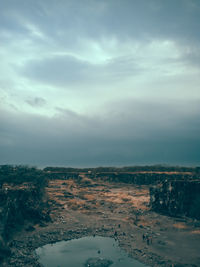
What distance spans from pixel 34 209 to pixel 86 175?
178 ft

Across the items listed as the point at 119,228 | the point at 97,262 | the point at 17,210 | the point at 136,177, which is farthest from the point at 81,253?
the point at 136,177

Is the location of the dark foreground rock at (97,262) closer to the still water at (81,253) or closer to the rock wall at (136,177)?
the still water at (81,253)

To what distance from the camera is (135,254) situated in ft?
145

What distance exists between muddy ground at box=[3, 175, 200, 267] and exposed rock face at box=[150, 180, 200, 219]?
8.25 feet

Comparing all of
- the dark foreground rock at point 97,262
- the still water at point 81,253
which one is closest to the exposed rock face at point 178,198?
the still water at point 81,253

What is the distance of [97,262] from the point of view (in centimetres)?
4184

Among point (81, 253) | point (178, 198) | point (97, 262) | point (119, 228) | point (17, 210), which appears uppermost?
point (178, 198)

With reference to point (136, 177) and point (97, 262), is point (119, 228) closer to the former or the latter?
point (97, 262)

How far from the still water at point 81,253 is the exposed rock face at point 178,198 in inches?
844

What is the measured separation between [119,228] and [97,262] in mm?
15800

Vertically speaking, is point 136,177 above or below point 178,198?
above

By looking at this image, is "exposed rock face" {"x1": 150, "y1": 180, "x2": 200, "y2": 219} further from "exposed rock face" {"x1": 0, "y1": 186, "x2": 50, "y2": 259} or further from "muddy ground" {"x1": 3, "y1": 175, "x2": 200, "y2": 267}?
"exposed rock face" {"x1": 0, "y1": 186, "x2": 50, "y2": 259}

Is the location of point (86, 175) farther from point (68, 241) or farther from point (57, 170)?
point (68, 241)

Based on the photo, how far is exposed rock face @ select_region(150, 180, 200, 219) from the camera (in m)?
60.5
